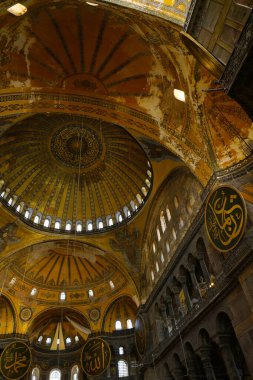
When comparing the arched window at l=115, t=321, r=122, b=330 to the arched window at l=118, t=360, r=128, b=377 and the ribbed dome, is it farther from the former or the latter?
the ribbed dome

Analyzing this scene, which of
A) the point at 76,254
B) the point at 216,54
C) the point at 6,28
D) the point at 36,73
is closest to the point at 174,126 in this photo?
the point at 216,54

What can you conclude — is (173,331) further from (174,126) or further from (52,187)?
(52,187)

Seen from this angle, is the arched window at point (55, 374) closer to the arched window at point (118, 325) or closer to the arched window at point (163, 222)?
the arched window at point (118, 325)

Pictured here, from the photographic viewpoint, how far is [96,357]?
13898mm

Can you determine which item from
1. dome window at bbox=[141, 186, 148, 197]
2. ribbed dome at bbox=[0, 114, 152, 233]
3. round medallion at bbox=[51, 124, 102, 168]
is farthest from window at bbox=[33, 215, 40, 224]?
dome window at bbox=[141, 186, 148, 197]

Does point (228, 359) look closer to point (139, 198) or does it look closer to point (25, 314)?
point (139, 198)

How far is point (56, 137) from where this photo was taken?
1531 cm

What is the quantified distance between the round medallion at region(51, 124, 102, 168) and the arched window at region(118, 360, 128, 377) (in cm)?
1327

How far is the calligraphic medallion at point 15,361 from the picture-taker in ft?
44.7

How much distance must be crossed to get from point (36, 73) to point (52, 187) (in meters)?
9.06

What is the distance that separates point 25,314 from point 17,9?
18.0 meters

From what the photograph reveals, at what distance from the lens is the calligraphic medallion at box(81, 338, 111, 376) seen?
13.5m

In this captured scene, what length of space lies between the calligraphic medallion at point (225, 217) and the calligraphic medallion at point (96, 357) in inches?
391

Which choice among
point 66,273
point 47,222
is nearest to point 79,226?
point 47,222
